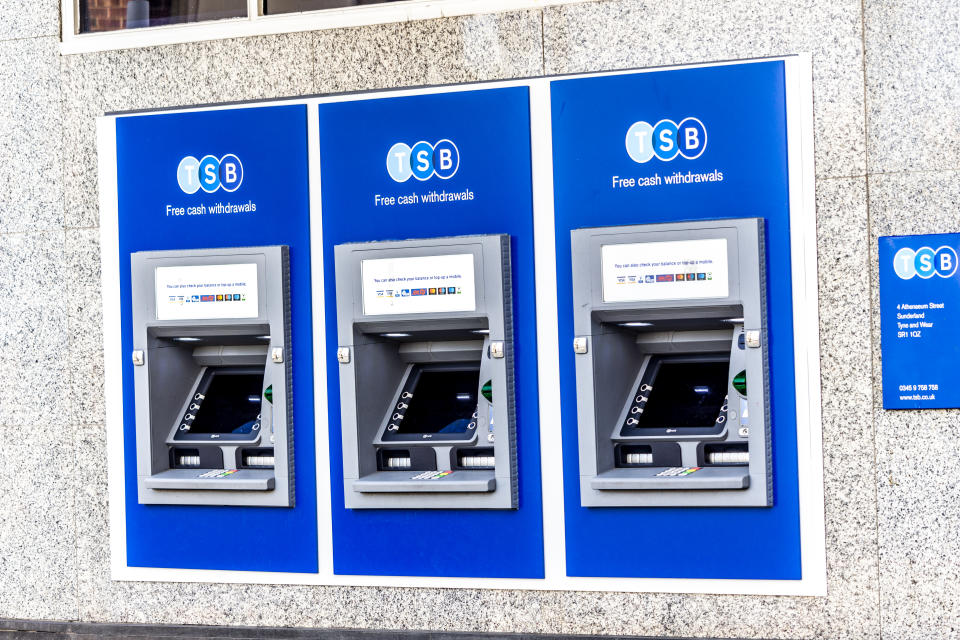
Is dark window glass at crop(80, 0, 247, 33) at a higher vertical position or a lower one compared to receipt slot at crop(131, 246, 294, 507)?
higher

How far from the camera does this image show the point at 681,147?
5.09 m

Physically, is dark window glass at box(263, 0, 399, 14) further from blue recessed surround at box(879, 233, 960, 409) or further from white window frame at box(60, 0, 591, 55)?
blue recessed surround at box(879, 233, 960, 409)

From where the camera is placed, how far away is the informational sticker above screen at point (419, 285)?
5258mm

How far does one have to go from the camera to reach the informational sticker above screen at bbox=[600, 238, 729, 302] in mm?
4938

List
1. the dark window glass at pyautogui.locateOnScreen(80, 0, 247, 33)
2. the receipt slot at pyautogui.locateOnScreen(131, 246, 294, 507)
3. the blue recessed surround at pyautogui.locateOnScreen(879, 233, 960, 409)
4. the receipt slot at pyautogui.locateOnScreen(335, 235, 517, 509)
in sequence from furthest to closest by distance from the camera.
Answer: the dark window glass at pyautogui.locateOnScreen(80, 0, 247, 33)
the receipt slot at pyautogui.locateOnScreen(131, 246, 294, 507)
the receipt slot at pyautogui.locateOnScreen(335, 235, 517, 509)
the blue recessed surround at pyautogui.locateOnScreen(879, 233, 960, 409)

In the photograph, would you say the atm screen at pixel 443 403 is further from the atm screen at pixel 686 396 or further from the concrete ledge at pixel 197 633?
the concrete ledge at pixel 197 633

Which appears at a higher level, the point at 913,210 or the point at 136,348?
the point at 913,210

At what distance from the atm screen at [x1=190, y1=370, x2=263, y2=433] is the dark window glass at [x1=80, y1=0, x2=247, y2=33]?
162 cm

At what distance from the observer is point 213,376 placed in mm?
5773

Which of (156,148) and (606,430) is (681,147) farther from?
(156,148)

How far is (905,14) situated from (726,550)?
2177 mm

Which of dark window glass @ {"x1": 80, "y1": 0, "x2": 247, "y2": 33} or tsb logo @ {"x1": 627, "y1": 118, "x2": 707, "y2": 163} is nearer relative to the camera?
tsb logo @ {"x1": 627, "y1": 118, "x2": 707, "y2": 163}

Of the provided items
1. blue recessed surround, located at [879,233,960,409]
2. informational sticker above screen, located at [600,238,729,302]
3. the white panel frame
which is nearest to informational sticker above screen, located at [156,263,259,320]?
the white panel frame

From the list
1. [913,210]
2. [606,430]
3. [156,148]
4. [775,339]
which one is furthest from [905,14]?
[156,148]
